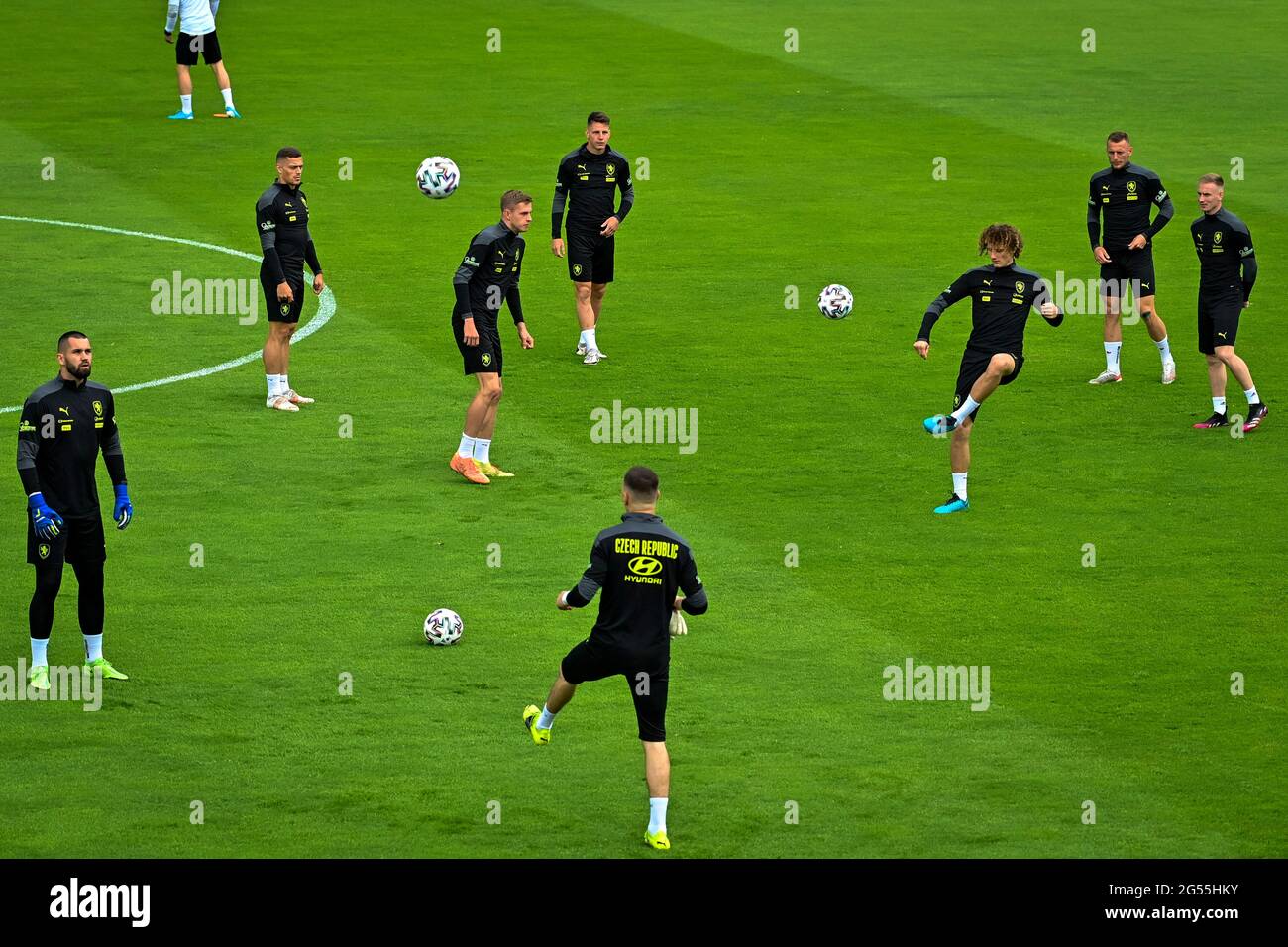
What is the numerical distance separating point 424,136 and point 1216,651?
2450cm

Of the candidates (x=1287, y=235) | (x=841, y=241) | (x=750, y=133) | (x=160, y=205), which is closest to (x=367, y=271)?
(x=160, y=205)

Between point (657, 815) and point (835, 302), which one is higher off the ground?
point (835, 302)

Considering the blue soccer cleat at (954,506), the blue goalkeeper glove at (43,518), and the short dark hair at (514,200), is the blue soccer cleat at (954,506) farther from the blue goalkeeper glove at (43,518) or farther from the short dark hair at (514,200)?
the blue goalkeeper glove at (43,518)

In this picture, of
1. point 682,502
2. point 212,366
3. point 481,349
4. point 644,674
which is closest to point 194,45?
point 212,366

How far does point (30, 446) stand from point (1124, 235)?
549 inches

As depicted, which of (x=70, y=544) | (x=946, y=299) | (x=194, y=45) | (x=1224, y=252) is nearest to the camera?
(x=70, y=544)

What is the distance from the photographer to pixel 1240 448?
21781 millimetres

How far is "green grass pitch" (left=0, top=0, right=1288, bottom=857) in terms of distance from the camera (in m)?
13.7

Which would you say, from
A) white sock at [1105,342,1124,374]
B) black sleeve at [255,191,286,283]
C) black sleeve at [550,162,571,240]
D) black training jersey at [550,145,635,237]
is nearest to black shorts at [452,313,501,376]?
black sleeve at [255,191,286,283]

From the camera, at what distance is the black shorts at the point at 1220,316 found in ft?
72.5

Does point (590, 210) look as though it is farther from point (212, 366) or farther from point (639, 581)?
point (639, 581)

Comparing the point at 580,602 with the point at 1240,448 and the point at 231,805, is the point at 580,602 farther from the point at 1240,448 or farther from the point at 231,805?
the point at 1240,448

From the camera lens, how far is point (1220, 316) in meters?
22.1
